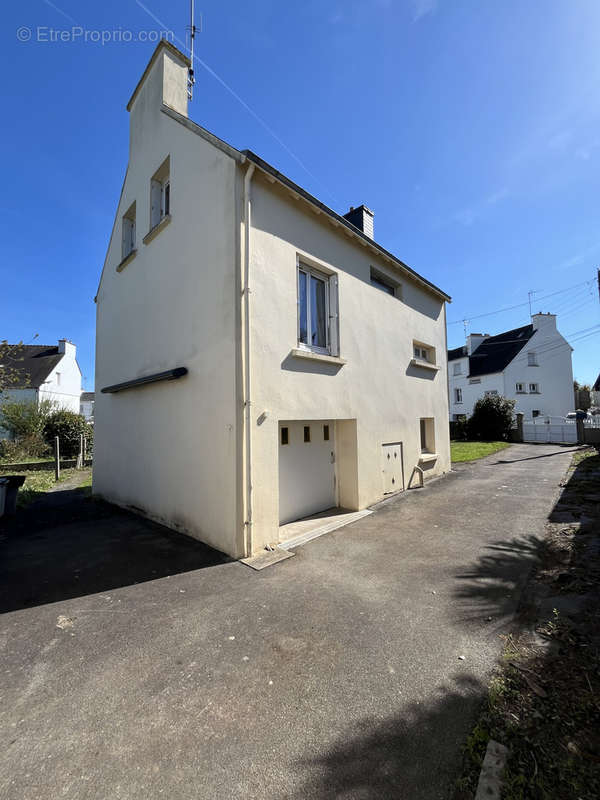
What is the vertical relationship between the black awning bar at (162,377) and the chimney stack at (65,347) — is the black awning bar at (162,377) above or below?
below

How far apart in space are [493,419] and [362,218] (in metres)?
17.5

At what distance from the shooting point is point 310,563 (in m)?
5.05

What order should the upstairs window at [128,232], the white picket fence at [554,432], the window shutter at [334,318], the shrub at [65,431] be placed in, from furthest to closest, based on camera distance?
the shrub at [65,431] < the white picket fence at [554,432] < the upstairs window at [128,232] < the window shutter at [334,318]

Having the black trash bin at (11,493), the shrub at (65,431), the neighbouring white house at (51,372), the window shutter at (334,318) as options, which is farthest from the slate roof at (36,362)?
the window shutter at (334,318)

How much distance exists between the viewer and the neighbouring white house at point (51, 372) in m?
27.1

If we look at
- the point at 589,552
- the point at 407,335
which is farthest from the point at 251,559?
the point at 407,335

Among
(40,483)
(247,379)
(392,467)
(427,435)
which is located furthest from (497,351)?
(40,483)

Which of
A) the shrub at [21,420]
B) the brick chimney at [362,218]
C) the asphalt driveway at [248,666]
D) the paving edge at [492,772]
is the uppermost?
the brick chimney at [362,218]

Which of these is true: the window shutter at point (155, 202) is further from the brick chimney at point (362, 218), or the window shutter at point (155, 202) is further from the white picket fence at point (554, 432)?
the white picket fence at point (554, 432)

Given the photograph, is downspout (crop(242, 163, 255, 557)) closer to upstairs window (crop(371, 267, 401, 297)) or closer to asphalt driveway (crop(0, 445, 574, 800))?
asphalt driveway (crop(0, 445, 574, 800))

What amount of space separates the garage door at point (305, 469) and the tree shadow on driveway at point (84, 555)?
190cm

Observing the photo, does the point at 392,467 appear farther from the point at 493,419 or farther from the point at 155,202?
the point at 493,419

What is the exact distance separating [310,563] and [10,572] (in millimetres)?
4359

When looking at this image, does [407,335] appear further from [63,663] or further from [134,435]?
[63,663]
